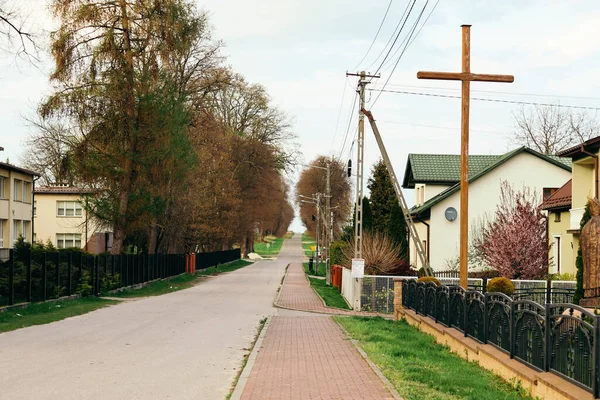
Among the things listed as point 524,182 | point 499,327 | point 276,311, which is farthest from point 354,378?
point 524,182

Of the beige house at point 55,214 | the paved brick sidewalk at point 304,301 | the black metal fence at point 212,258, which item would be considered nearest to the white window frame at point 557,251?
the paved brick sidewalk at point 304,301

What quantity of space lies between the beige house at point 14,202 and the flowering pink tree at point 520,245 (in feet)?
91.1

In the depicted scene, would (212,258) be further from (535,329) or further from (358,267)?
(535,329)

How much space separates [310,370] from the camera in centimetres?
1134

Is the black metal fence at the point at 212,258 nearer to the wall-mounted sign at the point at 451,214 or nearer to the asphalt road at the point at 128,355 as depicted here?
the wall-mounted sign at the point at 451,214

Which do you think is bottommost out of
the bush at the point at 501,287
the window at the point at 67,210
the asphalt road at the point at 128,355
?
the asphalt road at the point at 128,355

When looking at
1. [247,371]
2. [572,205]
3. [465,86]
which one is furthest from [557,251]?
[247,371]

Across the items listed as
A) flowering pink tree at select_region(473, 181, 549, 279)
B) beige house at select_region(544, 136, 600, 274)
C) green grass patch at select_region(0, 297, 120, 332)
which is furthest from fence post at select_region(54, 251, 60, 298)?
flowering pink tree at select_region(473, 181, 549, 279)

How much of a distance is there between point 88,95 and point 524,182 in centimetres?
2292

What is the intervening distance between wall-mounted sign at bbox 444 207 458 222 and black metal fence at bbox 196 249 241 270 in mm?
26142

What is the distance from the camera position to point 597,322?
7.30 m

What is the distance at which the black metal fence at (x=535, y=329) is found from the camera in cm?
767

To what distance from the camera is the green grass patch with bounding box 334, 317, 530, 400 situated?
9.27 metres

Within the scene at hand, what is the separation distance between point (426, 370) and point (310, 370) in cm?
171
